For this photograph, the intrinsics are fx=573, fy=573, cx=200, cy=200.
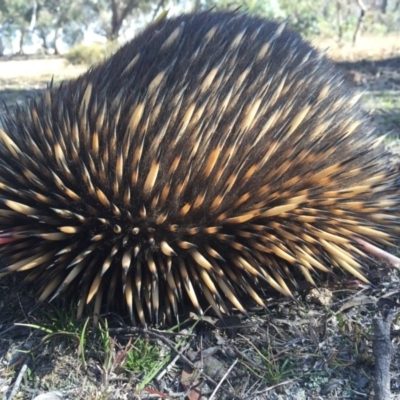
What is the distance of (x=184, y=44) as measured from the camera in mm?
3107

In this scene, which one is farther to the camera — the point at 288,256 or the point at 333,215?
the point at 333,215

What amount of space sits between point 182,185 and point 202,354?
2.72ft

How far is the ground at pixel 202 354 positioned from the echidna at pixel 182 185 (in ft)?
0.48

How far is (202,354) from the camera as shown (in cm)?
277

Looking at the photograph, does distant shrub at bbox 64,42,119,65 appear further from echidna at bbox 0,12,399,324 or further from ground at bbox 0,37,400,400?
ground at bbox 0,37,400,400

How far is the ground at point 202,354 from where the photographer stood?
8.52 ft

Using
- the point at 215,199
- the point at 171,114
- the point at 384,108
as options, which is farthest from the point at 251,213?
the point at 384,108

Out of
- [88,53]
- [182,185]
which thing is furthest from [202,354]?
[88,53]

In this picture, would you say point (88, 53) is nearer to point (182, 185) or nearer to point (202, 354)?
point (182, 185)

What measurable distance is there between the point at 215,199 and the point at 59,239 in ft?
2.46

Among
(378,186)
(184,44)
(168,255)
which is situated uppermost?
(184,44)

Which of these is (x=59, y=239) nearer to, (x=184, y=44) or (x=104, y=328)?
(x=104, y=328)

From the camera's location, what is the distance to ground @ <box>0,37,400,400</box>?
102 inches

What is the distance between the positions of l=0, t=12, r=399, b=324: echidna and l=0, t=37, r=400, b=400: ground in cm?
15
